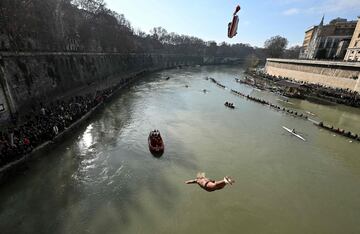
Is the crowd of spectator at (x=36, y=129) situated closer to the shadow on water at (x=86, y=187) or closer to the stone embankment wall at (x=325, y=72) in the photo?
the shadow on water at (x=86, y=187)

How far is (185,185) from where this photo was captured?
45.0 ft

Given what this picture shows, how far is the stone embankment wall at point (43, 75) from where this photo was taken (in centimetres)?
1804

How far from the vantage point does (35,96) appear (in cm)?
2186

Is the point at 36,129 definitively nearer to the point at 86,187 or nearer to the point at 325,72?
the point at 86,187

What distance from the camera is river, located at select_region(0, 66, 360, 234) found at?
10953 mm

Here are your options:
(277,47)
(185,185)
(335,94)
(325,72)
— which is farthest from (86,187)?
(277,47)

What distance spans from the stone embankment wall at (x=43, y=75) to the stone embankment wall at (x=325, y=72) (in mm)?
42459

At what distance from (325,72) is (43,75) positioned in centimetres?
4783

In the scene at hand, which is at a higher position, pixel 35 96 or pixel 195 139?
pixel 35 96

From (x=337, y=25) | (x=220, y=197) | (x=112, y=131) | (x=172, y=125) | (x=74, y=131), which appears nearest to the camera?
(x=220, y=197)

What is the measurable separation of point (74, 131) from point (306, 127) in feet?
78.0

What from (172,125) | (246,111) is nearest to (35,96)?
(172,125)

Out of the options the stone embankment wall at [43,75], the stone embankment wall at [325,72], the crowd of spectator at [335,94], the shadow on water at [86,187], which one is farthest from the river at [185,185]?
the stone embankment wall at [325,72]

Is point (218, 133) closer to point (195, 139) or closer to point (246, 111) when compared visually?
point (195, 139)
